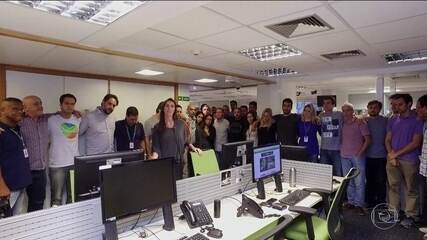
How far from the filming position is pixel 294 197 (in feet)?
8.04

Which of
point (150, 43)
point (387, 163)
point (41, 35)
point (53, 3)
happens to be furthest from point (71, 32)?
point (387, 163)

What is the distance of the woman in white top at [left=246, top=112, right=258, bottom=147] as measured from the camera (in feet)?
15.8

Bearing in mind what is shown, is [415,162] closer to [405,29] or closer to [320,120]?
[320,120]

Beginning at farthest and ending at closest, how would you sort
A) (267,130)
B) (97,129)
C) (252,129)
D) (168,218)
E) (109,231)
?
(252,129), (267,130), (97,129), (168,218), (109,231)

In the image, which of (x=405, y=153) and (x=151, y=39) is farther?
(x=405, y=153)

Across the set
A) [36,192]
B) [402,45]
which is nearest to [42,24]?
[36,192]

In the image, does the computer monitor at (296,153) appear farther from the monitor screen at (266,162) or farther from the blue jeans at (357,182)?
the blue jeans at (357,182)

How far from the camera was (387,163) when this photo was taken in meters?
3.61

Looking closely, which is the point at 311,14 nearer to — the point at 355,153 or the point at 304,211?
the point at 304,211

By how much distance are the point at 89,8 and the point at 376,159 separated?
4000 millimetres

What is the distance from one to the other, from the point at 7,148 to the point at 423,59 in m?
5.41

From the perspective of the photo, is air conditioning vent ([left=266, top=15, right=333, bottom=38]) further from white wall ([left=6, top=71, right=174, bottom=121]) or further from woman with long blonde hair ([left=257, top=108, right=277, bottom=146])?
white wall ([left=6, top=71, right=174, bottom=121])

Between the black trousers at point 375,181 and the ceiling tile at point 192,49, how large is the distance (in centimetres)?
272

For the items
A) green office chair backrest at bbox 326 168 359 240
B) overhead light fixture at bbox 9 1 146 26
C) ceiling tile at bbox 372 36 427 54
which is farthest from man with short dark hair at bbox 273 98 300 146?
overhead light fixture at bbox 9 1 146 26
